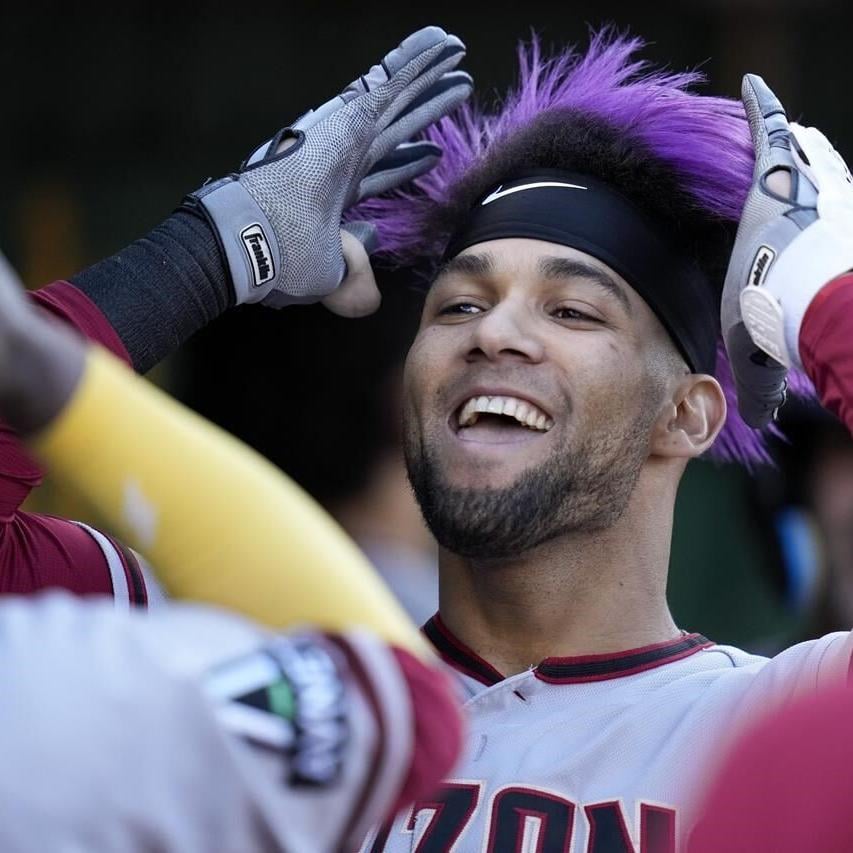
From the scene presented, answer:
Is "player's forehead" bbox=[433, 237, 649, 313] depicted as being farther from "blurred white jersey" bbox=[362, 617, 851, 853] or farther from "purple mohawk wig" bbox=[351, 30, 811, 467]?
"blurred white jersey" bbox=[362, 617, 851, 853]

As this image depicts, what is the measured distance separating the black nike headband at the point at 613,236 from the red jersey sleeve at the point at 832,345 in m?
0.61

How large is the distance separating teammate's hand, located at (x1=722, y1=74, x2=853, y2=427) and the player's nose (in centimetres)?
29

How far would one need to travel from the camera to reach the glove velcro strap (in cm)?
239

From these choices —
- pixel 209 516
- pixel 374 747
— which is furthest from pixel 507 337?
pixel 374 747

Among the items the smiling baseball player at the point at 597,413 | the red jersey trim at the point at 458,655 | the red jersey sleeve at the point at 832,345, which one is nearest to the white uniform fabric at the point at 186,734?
the red jersey sleeve at the point at 832,345

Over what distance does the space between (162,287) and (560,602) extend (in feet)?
2.50

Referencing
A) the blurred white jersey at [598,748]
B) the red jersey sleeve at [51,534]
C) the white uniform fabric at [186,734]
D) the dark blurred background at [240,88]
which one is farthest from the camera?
the dark blurred background at [240,88]

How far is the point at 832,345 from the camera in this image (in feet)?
6.09

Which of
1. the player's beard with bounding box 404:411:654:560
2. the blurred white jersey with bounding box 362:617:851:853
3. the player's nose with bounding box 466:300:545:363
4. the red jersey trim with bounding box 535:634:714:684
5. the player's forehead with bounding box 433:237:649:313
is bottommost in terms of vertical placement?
the blurred white jersey with bounding box 362:617:851:853

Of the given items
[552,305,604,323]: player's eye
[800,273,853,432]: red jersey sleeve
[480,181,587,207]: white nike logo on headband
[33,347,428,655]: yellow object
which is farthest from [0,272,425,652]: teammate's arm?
[480,181,587,207]: white nike logo on headband

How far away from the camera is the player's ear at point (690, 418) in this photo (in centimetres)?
256

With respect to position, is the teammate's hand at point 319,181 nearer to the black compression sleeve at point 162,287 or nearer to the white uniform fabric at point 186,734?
the black compression sleeve at point 162,287

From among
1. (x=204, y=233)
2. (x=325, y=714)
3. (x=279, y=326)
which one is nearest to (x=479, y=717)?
(x=204, y=233)

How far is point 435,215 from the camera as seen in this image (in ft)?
9.37
